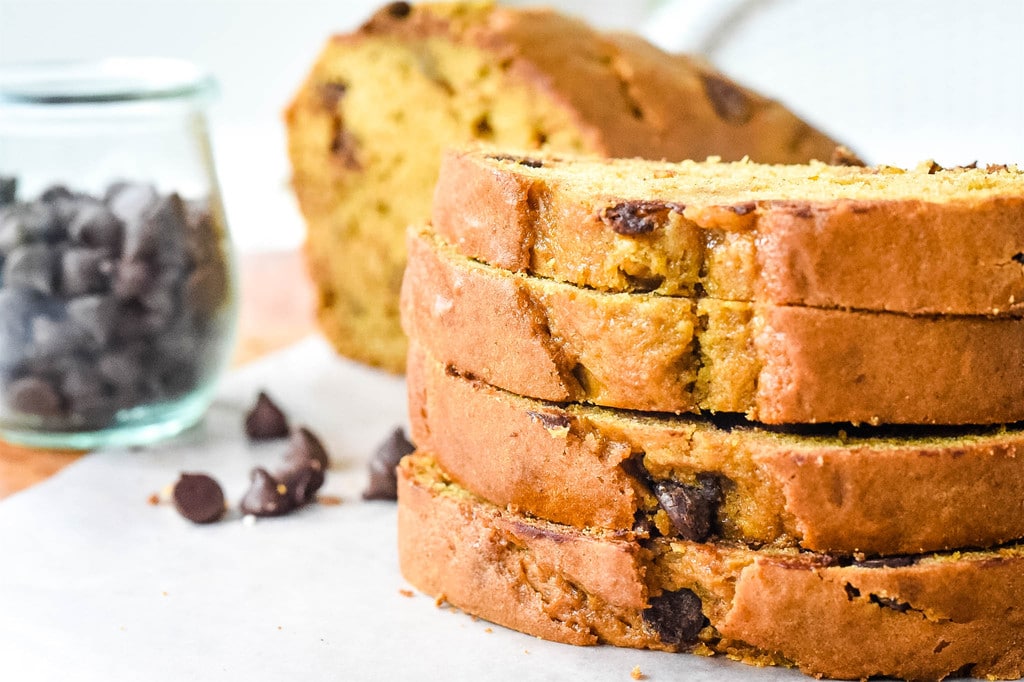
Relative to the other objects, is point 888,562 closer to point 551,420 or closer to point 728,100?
point 551,420

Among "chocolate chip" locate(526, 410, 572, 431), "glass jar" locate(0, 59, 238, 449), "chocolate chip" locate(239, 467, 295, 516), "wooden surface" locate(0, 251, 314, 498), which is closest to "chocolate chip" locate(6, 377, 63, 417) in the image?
"glass jar" locate(0, 59, 238, 449)

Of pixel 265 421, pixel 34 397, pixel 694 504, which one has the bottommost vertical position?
pixel 265 421

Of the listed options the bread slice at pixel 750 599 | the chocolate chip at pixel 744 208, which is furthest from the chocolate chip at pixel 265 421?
the chocolate chip at pixel 744 208

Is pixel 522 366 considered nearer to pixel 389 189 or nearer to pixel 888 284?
pixel 888 284

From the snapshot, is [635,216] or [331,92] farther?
[331,92]

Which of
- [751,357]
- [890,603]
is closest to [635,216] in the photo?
[751,357]

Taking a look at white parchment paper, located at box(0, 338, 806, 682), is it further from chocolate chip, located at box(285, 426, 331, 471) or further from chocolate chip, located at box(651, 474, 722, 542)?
chocolate chip, located at box(651, 474, 722, 542)
